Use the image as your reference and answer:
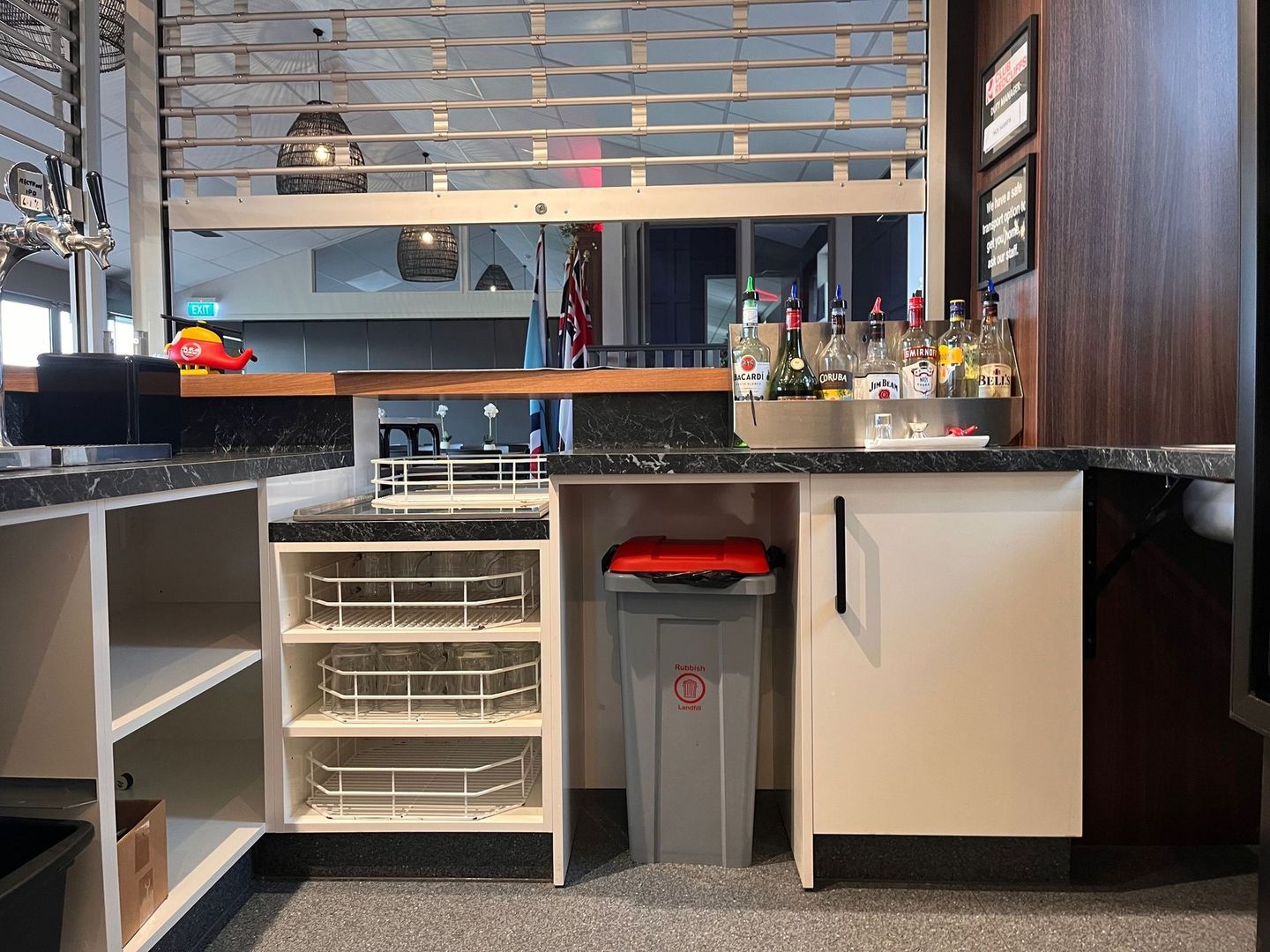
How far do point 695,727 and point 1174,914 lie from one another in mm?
908

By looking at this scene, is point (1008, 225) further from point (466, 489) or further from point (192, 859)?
point (192, 859)

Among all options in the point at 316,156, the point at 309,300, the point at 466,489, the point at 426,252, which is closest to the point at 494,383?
the point at 466,489

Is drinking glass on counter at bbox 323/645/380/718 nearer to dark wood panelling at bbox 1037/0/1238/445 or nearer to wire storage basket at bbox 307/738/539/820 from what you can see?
wire storage basket at bbox 307/738/539/820

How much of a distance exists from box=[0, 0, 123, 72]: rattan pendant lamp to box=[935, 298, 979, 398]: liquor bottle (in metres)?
2.26

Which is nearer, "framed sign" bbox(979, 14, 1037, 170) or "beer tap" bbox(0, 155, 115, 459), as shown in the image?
"beer tap" bbox(0, 155, 115, 459)

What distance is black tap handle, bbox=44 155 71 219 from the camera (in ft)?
4.31

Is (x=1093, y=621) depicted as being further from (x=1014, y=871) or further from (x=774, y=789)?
(x=774, y=789)

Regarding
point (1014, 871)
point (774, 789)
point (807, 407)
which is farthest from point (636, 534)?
point (1014, 871)

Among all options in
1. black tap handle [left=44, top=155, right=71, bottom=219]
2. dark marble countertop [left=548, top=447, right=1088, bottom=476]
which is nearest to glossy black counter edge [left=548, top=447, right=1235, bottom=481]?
dark marble countertop [left=548, top=447, right=1088, bottom=476]

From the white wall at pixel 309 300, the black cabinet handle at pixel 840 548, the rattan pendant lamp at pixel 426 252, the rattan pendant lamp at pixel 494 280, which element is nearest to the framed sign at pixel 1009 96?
the black cabinet handle at pixel 840 548

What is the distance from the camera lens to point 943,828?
4.85ft

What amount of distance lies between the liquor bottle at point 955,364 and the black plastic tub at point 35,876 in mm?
1721

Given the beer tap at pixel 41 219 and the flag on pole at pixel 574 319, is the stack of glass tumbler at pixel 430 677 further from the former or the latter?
the flag on pole at pixel 574 319

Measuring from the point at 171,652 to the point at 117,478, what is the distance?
Answer: 56cm
